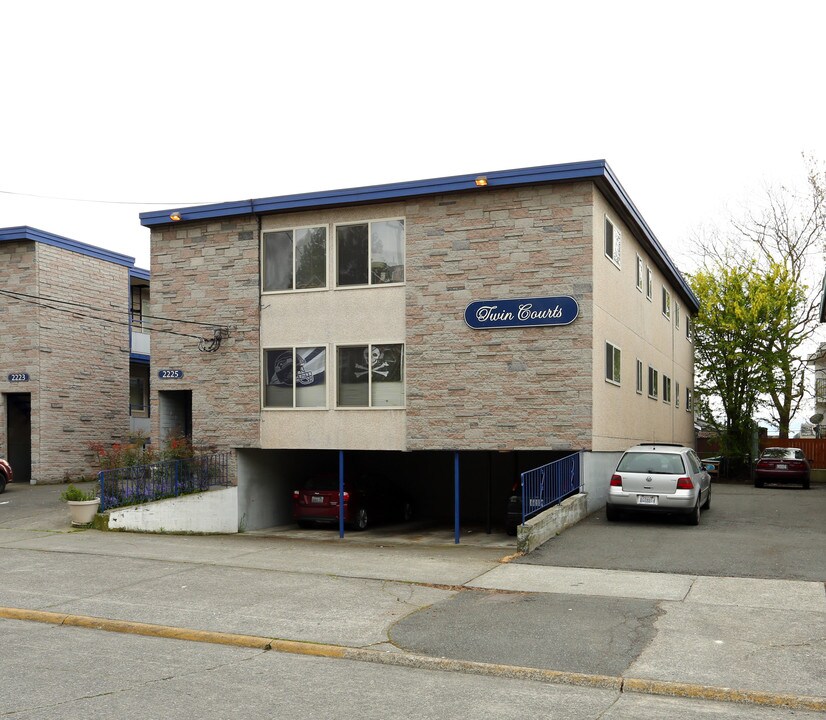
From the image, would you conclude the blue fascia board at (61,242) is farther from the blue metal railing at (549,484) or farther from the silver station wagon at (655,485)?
the silver station wagon at (655,485)

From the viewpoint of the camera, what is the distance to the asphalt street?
7.64 metres

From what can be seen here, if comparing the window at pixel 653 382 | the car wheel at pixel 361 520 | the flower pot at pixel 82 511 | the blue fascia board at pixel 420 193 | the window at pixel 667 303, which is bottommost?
the car wheel at pixel 361 520

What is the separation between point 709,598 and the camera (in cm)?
1094

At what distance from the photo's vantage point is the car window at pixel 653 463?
56.7 ft

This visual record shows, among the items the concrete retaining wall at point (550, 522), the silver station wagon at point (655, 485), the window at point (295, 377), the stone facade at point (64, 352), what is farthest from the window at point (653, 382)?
the stone facade at point (64, 352)

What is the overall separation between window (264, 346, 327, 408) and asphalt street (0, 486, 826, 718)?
4.89 meters

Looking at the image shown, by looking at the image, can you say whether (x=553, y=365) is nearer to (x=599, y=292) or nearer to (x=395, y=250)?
(x=599, y=292)

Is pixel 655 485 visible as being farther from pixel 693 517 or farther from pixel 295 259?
pixel 295 259

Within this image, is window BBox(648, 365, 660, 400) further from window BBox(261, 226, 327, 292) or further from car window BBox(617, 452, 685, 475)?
window BBox(261, 226, 327, 292)

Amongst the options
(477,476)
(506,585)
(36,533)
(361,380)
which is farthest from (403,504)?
(506,585)

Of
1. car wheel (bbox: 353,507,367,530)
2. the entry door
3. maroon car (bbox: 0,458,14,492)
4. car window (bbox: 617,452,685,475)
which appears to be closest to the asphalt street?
car window (bbox: 617,452,685,475)

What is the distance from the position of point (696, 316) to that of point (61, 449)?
25500 millimetres

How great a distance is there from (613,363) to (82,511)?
1203 cm

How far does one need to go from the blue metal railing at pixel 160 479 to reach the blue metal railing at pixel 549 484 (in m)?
7.37
